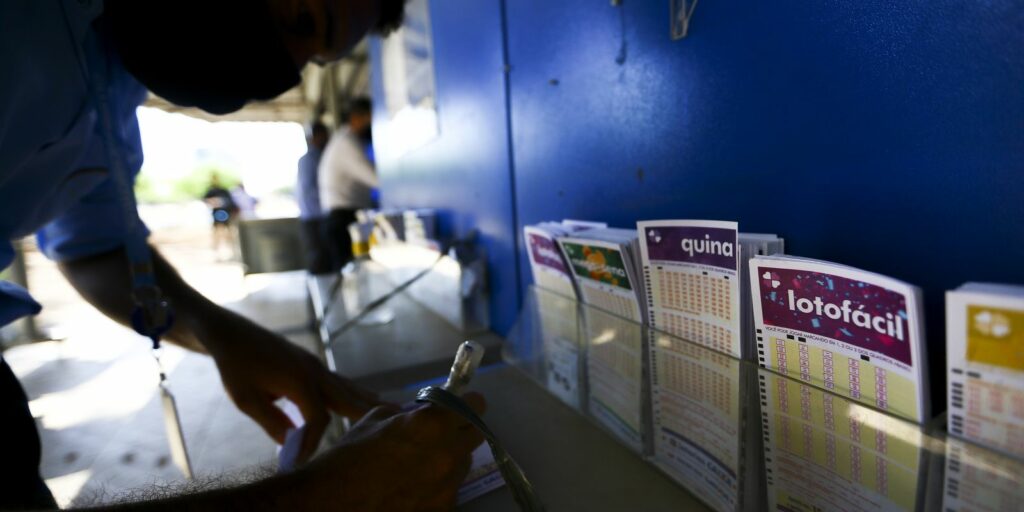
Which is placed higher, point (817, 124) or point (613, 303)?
point (817, 124)

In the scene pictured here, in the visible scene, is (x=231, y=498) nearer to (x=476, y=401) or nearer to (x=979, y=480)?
(x=476, y=401)

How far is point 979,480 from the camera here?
13.1 inches

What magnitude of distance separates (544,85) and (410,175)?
1312 mm

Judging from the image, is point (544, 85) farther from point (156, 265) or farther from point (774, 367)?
point (156, 265)

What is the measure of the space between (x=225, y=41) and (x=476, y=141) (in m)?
0.69

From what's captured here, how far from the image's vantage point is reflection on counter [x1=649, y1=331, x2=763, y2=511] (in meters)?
0.49

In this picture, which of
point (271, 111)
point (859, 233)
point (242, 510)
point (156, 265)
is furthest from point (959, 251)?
point (271, 111)

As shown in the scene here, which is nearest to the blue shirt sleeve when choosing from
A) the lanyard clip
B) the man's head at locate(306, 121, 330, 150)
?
the lanyard clip

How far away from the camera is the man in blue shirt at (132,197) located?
523 mm

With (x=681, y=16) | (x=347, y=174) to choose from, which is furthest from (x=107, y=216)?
(x=347, y=174)

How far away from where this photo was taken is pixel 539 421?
0.77 metres

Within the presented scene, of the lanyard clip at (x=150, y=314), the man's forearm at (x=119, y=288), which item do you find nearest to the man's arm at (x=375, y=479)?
the lanyard clip at (x=150, y=314)

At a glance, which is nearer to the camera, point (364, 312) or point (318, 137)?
point (364, 312)

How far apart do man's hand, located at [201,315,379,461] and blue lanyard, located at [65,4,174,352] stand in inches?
3.8
